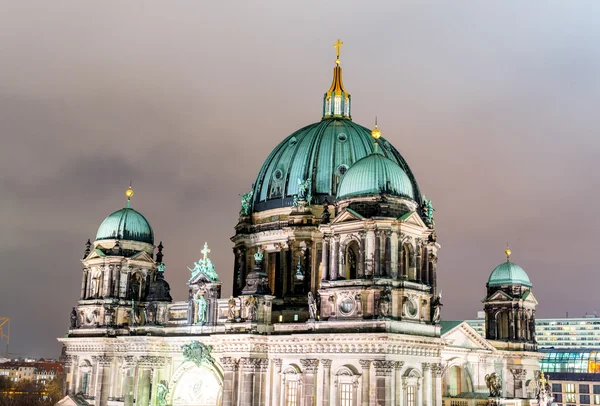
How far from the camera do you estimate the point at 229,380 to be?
62.5 meters

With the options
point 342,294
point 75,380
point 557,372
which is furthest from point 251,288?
point 557,372

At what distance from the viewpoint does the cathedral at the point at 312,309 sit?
56.6m

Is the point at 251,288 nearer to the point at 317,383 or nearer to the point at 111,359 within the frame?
the point at 317,383

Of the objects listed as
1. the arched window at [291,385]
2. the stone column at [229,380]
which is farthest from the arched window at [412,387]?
the stone column at [229,380]

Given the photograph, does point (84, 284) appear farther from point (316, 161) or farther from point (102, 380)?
point (316, 161)

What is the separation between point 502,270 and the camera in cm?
8469

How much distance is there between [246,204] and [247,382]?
2132 cm

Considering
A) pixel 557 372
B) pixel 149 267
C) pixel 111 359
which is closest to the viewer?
pixel 111 359

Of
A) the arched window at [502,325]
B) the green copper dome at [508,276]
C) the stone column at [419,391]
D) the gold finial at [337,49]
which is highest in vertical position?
the gold finial at [337,49]

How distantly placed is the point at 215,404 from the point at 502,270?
36.5 meters

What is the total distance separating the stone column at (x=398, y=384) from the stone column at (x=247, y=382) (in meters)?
12.8

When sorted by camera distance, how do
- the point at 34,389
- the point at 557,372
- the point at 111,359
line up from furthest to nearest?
the point at 34,389
the point at 557,372
the point at 111,359

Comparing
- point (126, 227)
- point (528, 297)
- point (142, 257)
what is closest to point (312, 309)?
point (142, 257)

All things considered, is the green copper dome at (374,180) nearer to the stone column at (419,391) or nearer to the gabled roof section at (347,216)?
the gabled roof section at (347,216)
